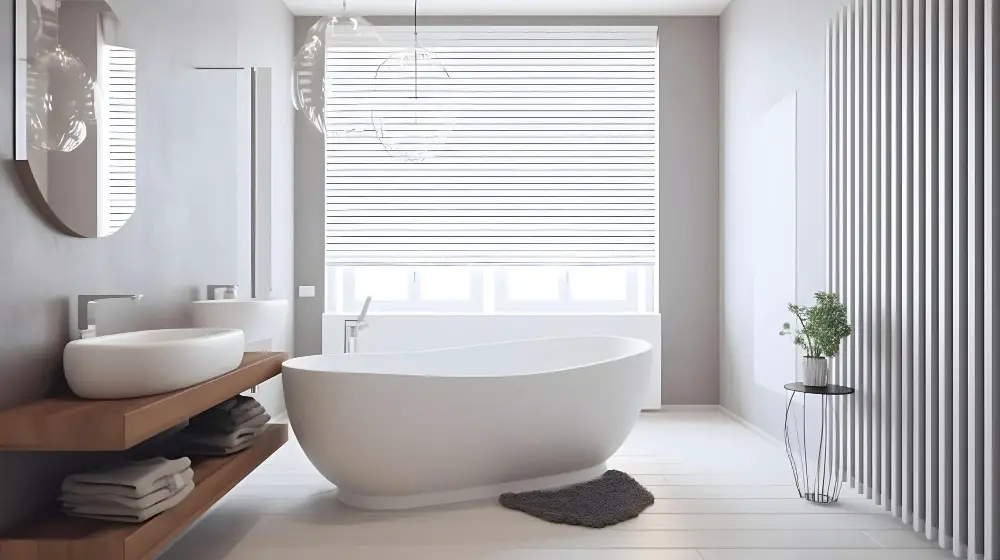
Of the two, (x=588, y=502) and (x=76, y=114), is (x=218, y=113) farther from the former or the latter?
(x=588, y=502)

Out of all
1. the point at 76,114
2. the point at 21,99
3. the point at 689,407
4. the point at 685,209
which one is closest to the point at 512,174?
the point at 685,209

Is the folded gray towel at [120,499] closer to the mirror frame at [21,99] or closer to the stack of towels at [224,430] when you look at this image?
the stack of towels at [224,430]

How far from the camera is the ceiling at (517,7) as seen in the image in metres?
5.26

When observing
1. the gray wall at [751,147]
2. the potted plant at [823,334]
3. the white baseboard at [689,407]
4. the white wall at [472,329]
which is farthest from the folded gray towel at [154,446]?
the white baseboard at [689,407]

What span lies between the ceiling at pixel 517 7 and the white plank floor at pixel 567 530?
129 inches

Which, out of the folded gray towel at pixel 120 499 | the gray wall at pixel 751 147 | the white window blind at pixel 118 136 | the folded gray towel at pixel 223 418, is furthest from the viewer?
the gray wall at pixel 751 147

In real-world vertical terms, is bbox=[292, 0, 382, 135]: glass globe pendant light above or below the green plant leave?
above

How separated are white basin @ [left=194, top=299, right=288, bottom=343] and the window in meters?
2.05

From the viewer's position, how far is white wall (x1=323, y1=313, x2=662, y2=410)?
5.34 metres

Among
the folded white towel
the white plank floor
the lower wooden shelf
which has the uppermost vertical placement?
the folded white towel

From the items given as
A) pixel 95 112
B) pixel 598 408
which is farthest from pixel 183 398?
pixel 598 408

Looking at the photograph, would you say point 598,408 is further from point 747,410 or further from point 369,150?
point 369,150

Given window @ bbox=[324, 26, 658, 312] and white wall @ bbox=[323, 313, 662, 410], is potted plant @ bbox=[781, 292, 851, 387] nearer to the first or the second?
white wall @ bbox=[323, 313, 662, 410]

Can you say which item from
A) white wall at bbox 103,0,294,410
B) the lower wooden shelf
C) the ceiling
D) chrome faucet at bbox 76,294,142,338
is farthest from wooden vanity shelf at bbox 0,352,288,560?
the ceiling
